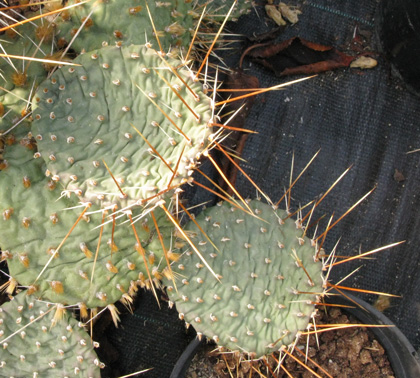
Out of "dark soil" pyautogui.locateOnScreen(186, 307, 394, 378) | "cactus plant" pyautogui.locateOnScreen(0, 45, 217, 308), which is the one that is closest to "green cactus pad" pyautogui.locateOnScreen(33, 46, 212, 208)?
"cactus plant" pyautogui.locateOnScreen(0, 45, 217, 308)

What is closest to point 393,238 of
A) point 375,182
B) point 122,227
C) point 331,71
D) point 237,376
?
point 375,182

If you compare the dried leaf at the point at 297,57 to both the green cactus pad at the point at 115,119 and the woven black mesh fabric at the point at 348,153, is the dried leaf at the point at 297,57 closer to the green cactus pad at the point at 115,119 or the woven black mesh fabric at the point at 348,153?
the woven black mesh fabric at the point at 348,153

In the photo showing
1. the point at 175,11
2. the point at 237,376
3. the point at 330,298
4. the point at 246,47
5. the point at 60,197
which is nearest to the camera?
the point at 60,197

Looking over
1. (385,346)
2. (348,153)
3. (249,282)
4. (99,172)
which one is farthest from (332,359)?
(99,172)

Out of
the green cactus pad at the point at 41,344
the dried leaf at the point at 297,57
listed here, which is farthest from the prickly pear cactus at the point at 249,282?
the dried leaf at the point at 297,57

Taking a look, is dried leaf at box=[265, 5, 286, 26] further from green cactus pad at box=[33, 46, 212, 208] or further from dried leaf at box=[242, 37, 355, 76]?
green cactus pad at box=[33, 46, 212, 208]

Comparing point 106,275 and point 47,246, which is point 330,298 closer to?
point 106,275
